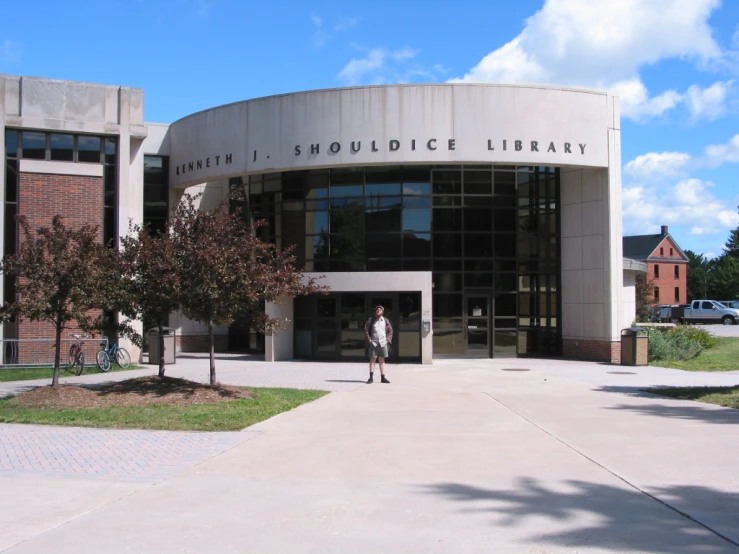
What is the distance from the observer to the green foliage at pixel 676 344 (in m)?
23.5

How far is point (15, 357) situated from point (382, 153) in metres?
12.1

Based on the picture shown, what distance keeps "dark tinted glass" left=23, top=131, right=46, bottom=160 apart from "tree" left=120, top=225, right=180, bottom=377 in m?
9.29

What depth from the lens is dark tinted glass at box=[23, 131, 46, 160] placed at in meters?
21.1

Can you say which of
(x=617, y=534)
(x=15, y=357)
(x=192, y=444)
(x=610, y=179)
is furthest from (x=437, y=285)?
(x=617, y=534)

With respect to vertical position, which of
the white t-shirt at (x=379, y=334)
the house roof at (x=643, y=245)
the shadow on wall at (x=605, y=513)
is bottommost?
the shadow on wall at (x=605, y=513)

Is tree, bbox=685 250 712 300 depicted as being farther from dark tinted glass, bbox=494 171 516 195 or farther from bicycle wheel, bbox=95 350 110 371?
bicycle wheel, bbox=95 350 110 371

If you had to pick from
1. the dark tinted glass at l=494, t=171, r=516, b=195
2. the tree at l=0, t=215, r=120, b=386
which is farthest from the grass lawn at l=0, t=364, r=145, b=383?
the dark tinted glass at l=494, t=171, r=516, b=195

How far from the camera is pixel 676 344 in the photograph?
24.7 meters

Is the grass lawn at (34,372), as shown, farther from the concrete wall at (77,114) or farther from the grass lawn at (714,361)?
the grass lawn at (714,361)

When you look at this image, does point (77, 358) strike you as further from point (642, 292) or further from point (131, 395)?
point (642, 292)

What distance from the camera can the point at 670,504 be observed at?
A: 6266 millimetres

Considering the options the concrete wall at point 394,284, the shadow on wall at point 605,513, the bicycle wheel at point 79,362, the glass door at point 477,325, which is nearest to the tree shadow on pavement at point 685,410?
the shadow on wall at point 605,513

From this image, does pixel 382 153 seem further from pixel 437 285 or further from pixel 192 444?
pixel 192 444

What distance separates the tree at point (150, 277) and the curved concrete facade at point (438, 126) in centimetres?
904
